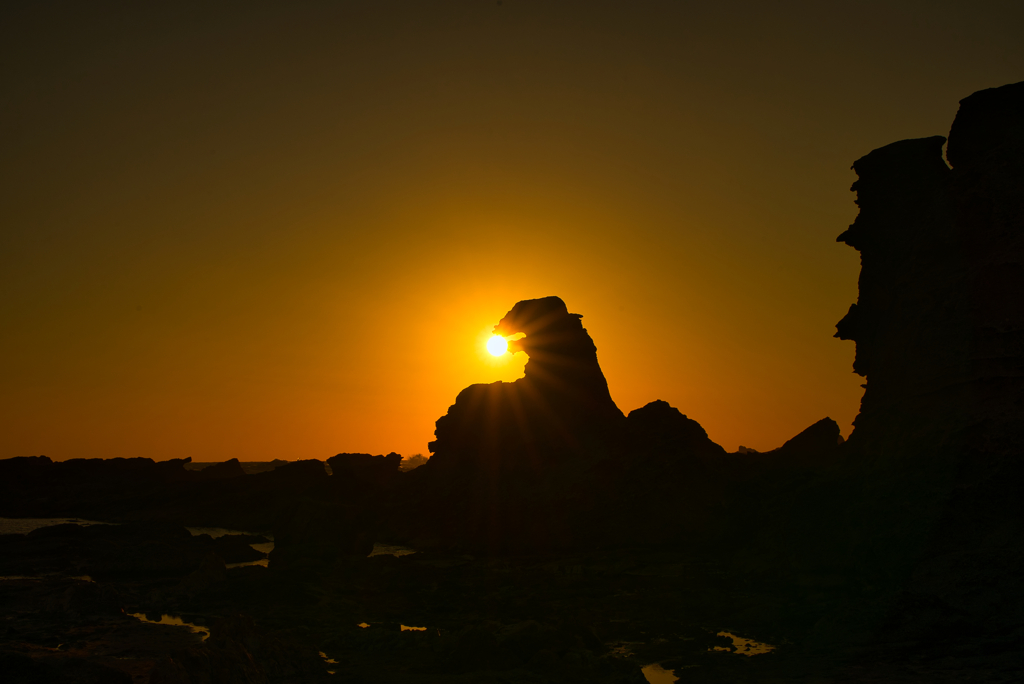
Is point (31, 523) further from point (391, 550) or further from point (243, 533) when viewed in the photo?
point (391, 550)

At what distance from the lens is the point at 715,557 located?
99.5 ft

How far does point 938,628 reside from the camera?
1666cm

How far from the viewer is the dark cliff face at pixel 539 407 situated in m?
43.6

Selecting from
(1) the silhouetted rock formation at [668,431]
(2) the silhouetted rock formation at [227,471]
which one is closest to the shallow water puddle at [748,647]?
(1) the silhouetted rock formation at [668,431]

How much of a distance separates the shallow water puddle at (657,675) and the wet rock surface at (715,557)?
0.28 m

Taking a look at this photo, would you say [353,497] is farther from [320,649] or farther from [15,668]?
[15,668]

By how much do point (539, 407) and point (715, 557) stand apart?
17495mm

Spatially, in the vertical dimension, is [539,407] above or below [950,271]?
below

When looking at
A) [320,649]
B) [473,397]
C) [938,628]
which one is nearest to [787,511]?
[938,628]

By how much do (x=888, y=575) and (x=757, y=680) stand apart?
965cm

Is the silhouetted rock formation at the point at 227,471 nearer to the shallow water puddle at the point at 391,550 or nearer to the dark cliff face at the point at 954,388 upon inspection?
the shallow water puddle at the point at 391,550

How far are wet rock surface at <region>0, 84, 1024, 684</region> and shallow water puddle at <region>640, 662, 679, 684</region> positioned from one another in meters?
0.28

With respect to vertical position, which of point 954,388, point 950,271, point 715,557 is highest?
point 950,271

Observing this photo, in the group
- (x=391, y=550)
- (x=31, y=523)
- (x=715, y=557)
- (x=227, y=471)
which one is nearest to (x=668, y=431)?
(x=715, y=557)
